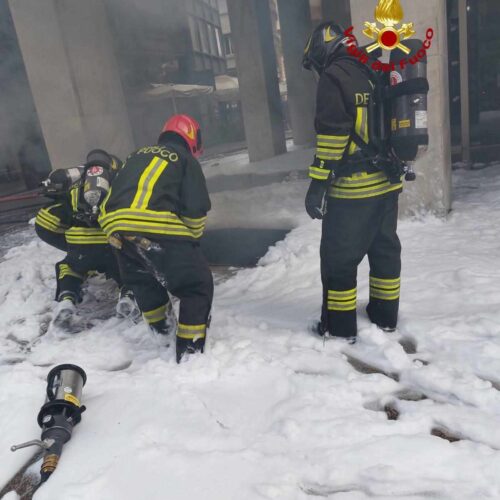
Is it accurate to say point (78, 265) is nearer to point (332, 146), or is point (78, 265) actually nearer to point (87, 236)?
point (87, 236)

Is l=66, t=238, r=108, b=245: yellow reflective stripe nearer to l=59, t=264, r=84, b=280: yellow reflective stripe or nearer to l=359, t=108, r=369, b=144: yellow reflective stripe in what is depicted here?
l=59, t=264, r=84, b=280: yellow reflective stripe

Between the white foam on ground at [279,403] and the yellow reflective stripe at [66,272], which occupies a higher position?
the yellow reflective stripe at [66,272]

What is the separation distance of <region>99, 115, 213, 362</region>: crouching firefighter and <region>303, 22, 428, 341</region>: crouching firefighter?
710 millimetres

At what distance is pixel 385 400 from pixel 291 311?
122cm

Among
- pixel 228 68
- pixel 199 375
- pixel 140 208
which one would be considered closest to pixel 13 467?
pixel 199 375

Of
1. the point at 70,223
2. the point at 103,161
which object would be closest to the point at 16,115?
the point at 70,223

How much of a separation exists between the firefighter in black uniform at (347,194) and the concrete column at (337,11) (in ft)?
38.1

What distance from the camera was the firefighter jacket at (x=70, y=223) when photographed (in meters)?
3.62

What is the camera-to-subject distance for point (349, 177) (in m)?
2.52

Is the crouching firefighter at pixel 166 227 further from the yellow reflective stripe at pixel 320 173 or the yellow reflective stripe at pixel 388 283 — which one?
the yellow reflective stripe at pixel 388 283

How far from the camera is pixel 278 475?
1747mm

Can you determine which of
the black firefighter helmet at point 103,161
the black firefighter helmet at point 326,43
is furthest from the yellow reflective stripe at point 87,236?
the black firefighter helmet at point 326,43

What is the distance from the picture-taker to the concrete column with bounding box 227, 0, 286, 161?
11070 mm

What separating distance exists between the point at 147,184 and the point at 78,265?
1.57m
